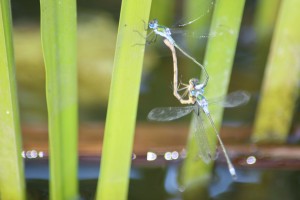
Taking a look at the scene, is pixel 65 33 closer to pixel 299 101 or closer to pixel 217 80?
pixel 217 80

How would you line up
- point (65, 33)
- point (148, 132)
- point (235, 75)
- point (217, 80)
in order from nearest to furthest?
point (65, 33) → point (217, 80) → point (148, 132) → point (235, 75)

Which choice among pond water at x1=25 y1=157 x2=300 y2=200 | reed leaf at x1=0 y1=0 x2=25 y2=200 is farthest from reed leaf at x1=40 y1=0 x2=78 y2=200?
pond water at x1=25 y1=157 x2=300 y2=200

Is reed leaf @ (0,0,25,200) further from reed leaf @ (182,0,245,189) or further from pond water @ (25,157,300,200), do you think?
reed leaf @ (182,0,245,189)

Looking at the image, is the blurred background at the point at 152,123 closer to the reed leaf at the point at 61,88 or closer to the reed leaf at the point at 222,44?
the reed leaf at the point at 222,44

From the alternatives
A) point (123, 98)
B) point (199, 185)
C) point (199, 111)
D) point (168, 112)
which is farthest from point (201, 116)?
point (123, 98)

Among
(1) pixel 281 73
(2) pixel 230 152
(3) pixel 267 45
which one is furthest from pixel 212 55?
(3) pixel 267 45
